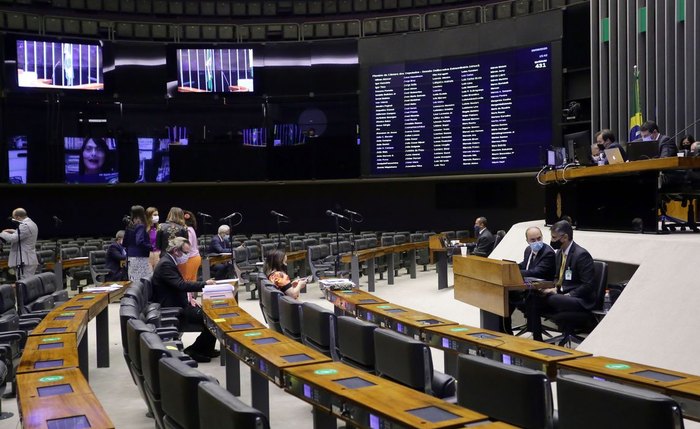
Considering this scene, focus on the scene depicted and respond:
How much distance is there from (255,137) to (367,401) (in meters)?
16.9

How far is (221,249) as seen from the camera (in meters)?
12.5

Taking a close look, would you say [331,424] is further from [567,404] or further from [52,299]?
[52,299]

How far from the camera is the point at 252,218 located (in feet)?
66.5

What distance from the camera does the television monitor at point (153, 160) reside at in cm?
1864

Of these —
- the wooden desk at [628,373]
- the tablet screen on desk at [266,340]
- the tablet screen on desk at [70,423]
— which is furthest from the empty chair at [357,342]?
the tablet screen on desk at [70,423]

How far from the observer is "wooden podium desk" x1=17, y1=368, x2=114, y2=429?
8.72ft

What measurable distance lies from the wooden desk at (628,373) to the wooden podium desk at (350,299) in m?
2.41

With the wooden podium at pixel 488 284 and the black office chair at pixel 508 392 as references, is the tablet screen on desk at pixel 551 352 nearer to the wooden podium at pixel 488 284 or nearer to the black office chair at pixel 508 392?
the black office chair at pixel 508 392

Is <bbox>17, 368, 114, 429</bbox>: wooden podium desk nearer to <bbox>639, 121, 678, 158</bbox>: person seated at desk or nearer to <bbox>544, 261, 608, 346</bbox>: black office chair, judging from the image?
<bbox>544, 261, 608, 346</bbox>: black office chair

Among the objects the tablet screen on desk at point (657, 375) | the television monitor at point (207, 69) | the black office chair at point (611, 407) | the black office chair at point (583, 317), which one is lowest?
the black office chair at point (583, 317)

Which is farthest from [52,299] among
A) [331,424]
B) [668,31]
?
[668,31]

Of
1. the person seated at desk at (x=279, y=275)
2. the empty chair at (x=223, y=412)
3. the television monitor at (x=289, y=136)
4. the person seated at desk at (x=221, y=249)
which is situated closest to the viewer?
the empty chair at (x=223, y=412)

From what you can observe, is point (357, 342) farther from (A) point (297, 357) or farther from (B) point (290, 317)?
(B) point (290, 317)

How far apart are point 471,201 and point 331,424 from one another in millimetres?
15814
